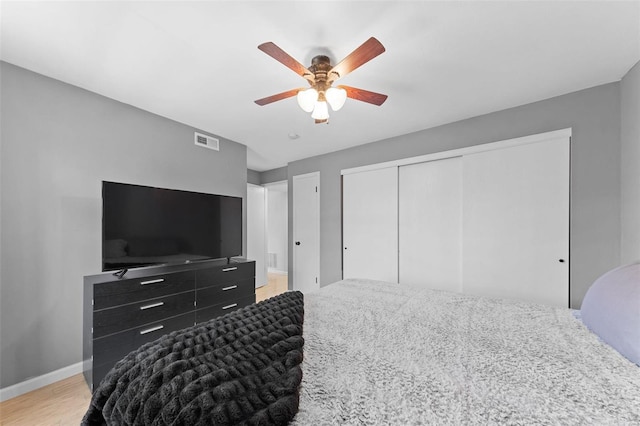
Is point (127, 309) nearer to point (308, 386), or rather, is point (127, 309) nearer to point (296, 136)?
point (308, 386)

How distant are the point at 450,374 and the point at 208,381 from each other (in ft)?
2.48

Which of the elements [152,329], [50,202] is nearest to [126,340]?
[152,329]

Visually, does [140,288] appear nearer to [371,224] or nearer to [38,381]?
[38,381]

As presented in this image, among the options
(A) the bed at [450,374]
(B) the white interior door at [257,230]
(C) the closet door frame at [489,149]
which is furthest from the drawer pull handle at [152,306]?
(C) the closet door frame at [489,149]

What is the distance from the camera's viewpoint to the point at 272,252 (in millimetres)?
6328

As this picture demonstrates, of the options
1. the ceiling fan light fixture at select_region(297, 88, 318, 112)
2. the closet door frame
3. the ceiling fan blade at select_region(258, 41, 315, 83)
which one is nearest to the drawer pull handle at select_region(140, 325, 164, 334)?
the ceiling fan light fixture at select_region(297, 88, 318, 112)

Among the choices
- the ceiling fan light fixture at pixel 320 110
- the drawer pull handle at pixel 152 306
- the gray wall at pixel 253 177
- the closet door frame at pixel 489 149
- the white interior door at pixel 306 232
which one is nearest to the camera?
the ceiling fan light fixture at pixel 320 110

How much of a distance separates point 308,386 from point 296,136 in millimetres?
3018

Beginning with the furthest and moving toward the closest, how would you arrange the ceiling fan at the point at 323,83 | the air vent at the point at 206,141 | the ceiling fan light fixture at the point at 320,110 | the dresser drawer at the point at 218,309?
1. the air vent at the point at 206,141
2. the dresser drawer at the point at 218,309
3. the ceiling fan light fixture at the point at 320,110
4. the ceiling fan at the point at 323,83

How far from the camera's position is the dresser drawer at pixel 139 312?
1855 millimetres

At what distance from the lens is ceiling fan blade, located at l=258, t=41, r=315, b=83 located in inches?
53.4

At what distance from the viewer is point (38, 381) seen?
190cm

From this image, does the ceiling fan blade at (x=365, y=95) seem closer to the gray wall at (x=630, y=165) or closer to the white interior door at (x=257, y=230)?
the gray wall at (x=630, y=165)

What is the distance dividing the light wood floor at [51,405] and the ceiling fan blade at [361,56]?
2813 mm
